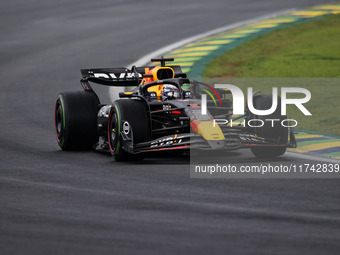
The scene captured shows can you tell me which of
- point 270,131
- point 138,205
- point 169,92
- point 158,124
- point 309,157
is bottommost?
point 309,157

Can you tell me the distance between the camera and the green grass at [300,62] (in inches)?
669

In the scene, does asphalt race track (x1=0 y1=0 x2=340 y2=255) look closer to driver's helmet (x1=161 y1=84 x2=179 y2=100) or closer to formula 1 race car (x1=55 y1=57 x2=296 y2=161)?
formula 1 race car (x1=55 y1=57 x2=296 y2=161)

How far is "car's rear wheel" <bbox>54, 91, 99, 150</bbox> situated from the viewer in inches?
495

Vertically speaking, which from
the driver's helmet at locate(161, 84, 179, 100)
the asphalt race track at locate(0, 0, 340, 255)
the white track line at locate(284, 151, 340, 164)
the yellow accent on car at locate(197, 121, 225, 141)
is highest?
the driver's helmet at locate(161, 84, 179, 100)

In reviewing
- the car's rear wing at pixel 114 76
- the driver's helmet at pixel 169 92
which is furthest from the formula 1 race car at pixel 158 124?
the car's rear wing at pixel 114 76

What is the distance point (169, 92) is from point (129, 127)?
1358 millimetres

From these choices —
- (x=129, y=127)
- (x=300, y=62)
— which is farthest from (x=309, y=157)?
(x=300, y=62)

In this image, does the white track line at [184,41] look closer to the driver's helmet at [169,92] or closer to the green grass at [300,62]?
the green grass at [300,62]

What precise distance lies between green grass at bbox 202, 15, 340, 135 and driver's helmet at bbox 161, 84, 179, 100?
150 inches

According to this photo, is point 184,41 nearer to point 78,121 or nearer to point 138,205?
point 78,121

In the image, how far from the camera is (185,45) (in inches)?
975

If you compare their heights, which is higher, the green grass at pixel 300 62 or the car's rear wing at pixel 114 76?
the car's rear wing at pixel 114 76

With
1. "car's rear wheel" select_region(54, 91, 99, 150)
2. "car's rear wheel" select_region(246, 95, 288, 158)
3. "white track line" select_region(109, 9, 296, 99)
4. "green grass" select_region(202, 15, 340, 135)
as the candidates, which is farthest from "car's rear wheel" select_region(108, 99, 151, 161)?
"white track line" select_region(109, 9, 296, 99)

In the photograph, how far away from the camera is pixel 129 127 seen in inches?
433
